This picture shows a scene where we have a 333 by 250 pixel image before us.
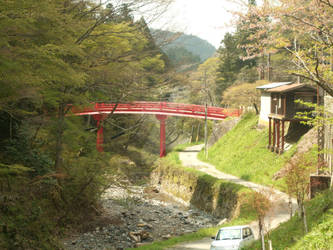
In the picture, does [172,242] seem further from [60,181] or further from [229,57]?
[229,57]

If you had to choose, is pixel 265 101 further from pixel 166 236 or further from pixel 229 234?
pixel 229 234

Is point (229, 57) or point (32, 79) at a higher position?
point (229, 57)

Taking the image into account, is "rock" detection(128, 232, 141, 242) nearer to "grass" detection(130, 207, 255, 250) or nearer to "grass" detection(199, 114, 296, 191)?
"grass" detection(130, 207, 255, 250)

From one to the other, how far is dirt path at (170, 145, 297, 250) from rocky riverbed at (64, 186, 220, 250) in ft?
8.80

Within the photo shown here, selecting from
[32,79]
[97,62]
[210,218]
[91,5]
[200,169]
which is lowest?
[210,218]

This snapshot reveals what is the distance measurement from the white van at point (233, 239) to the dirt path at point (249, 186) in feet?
2.42

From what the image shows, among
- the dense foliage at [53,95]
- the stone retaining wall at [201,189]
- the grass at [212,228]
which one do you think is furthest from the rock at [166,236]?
the stone retaining wall at [201,189]

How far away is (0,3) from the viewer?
762 centimetres

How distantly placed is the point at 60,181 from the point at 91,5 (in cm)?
663

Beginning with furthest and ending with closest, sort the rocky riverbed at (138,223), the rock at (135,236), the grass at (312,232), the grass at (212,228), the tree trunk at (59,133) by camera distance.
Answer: the rock at (135,236), the rocky riverbed at (138,223), the grass at (212,228), the tree trunk at (59,133), the grass at (312,232)

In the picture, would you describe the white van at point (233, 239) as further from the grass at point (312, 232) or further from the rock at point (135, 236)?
the rock at point (135, 236)

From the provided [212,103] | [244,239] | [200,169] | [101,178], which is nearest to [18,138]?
[101,178]

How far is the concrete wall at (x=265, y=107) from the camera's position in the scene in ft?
87.7

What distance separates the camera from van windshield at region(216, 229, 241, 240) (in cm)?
1115
